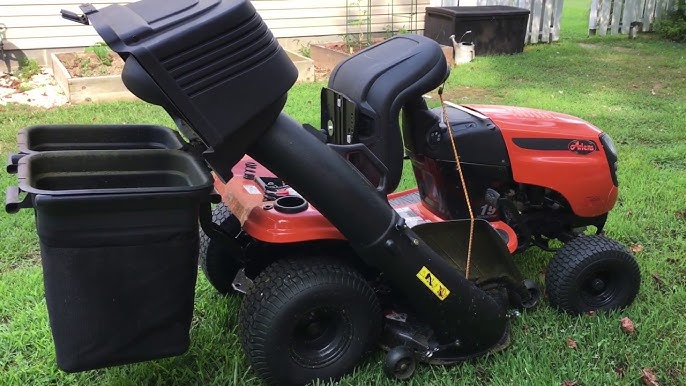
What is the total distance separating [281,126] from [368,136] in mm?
435

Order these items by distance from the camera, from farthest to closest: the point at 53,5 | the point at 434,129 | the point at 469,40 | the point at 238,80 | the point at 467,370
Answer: the point at 469,40 < the point at 53,5 < the point at 434,129 < the point at 467,370 < the point at 238,80

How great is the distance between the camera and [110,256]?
1.92m

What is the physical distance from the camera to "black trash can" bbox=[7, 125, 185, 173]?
7.65 ft

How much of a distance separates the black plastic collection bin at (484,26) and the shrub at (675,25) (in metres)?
3.24

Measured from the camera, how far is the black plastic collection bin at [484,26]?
9242mm

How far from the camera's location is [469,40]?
9336mm

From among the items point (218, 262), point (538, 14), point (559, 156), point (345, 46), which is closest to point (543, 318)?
point (559, 156)

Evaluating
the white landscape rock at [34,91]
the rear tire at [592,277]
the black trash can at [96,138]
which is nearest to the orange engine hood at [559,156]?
the rear tire at [592,277]

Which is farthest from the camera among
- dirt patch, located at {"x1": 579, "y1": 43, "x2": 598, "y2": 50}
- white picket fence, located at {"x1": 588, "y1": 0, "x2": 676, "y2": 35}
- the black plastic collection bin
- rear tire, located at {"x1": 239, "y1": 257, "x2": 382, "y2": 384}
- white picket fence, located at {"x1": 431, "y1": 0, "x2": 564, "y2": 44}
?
white picket fence, located at {"x1": 588, "y1": 0, "x2": 676, "y2": 35}

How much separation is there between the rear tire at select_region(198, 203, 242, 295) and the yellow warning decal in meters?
0.99

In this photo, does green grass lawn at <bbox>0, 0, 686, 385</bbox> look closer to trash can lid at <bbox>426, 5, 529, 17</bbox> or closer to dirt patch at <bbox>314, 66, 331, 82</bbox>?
dirt patch at <bbox>314, 66, 331, 82</bbox>

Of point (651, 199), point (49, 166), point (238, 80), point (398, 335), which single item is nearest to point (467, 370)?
point (398, 335)

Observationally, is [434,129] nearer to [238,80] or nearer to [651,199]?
[238,80]

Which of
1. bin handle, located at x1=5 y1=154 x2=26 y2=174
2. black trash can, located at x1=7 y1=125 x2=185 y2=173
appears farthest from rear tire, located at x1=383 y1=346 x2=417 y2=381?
bin handle, located at x1=5 y1=154 x2=26 y2=174
